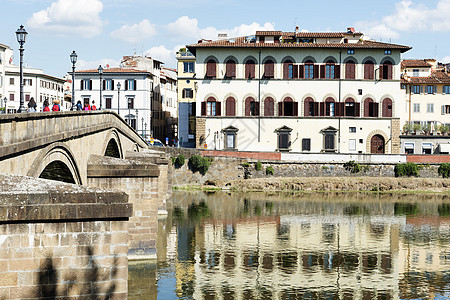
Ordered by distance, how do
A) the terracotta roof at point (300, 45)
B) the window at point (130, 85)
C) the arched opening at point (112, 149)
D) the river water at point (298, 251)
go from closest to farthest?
the river water at point (298, 251)
the arched opening at point (112, 149)
the terracotta roof at point (300, 45)
the window at point (130, 85)

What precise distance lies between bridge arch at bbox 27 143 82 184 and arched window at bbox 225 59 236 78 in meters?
43.0

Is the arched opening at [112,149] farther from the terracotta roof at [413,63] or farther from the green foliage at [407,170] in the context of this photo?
the terracotta roof at [413,63]

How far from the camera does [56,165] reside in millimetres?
20844

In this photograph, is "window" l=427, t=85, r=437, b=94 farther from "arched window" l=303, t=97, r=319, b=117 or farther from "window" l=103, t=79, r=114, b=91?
"window" l=103, t=79, r=114, b=91

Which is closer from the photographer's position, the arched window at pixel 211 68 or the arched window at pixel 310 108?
the arched window at pixel 211 68

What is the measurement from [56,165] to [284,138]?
155ft

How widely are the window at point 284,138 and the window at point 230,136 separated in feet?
13.4

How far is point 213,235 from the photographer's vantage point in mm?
38344

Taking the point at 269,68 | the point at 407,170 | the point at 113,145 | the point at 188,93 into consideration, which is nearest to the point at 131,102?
the point at 188,93

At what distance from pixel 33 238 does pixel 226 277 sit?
1538cm

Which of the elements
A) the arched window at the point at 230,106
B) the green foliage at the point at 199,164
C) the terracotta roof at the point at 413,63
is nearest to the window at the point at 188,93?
the arched window at the point at 230,106

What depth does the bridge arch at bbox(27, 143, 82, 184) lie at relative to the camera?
56.6 feet

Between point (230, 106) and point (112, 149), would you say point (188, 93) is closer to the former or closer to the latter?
point (230, 106)

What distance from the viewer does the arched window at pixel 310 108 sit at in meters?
66.6
